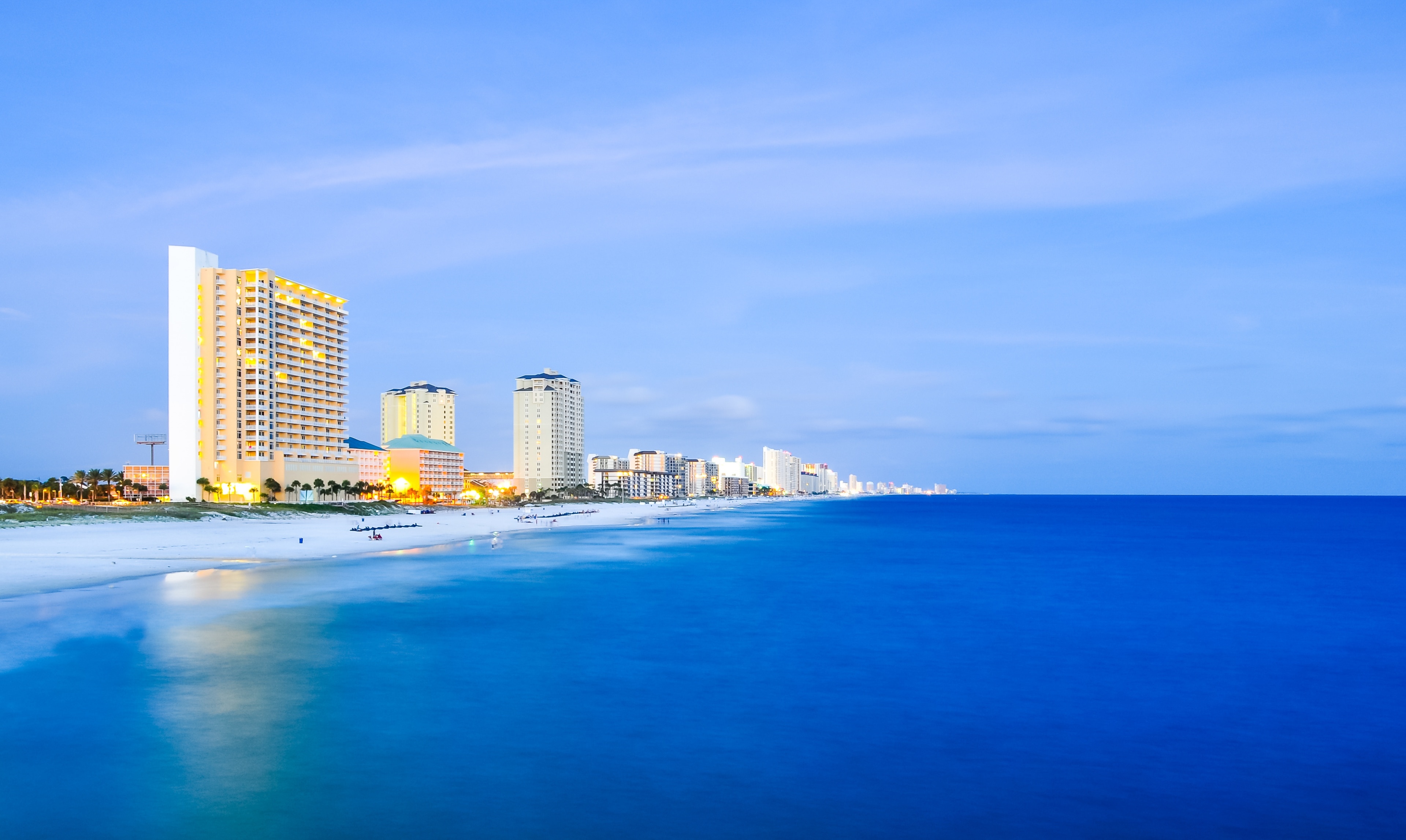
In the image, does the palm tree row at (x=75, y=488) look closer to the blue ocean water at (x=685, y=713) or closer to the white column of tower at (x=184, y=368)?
the white column of tower at (x=184, y=368)

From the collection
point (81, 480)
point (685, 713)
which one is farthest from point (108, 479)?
point (685, 713)

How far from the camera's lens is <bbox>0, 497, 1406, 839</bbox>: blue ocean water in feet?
43.7

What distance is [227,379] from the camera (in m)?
131

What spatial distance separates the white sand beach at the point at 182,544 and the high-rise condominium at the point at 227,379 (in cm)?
2784

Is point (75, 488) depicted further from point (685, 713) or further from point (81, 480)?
point (685, 713)

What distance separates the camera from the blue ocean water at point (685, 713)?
13312mm

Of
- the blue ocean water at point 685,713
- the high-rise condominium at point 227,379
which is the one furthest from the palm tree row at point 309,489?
the blue ocean water at point 685,713

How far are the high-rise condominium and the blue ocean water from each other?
3947 inches

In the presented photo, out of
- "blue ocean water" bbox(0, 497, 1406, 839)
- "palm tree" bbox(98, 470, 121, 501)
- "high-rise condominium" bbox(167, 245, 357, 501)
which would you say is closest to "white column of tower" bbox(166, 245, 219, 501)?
"high-rise condominium" bbox(167, 245, 357, 501)

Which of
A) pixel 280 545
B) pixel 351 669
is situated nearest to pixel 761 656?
pixel 351 669

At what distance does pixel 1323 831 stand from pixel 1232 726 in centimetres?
639

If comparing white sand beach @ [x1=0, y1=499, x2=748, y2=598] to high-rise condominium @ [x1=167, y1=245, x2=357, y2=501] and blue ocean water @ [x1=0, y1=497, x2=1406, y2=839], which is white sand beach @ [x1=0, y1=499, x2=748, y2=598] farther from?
high-rise condominium @ [x1=167, y1=245, x2=357, y2=501]

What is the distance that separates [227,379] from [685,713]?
135 metres

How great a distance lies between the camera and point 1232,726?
63.1 feet
